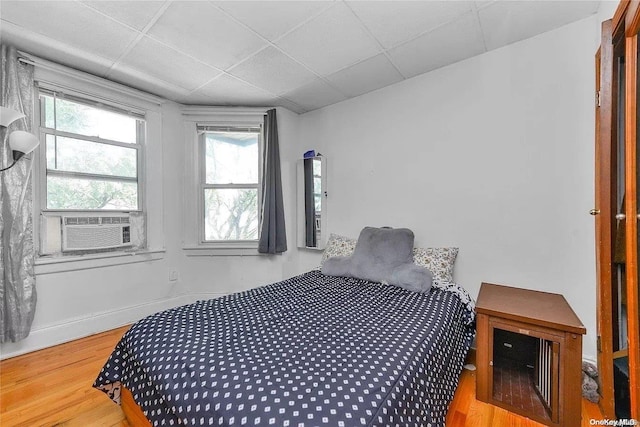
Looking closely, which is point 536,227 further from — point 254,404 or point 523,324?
point 254,404

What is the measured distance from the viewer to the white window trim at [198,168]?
316 centimetres

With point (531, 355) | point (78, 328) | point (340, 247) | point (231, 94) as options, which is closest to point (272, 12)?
point (231, 94)

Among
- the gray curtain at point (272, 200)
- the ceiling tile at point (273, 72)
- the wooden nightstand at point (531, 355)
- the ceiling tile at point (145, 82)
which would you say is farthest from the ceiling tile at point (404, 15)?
the ceiling tile at point (145, 82)

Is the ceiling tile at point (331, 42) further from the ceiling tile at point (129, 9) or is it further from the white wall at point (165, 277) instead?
the white wall at point (165, 277)

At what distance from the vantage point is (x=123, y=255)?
268cm

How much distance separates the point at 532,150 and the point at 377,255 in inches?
51.5

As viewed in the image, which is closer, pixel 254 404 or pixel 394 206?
pixel 254 404

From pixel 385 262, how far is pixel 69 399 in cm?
218

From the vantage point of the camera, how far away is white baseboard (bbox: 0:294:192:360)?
2131 millimetres

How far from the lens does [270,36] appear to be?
1911 millimetres

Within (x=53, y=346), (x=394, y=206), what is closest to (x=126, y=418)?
(x=53, y=346)

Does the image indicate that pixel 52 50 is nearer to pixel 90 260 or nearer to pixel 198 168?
pixel 198 168

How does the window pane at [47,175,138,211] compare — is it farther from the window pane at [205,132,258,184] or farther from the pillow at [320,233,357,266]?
the pillow at [320,233,357,266]

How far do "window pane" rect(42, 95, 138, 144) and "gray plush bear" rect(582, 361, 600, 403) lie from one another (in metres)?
4.07
